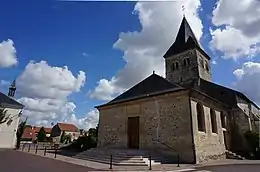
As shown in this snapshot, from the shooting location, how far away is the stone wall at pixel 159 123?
506 inches

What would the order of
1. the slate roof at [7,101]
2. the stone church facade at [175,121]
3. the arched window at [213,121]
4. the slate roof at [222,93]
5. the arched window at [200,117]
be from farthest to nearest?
the slate roof at [7,101] < the slate roof at [222,93] < the arched window at [213,121] < the arched window at [200,117] < the stone church facade at [175,121]

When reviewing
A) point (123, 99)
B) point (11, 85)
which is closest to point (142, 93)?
point (123, 99)

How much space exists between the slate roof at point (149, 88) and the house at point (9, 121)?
20811 millimetres

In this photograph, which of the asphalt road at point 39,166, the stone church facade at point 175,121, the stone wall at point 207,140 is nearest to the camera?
the asphalt road at point 39,166

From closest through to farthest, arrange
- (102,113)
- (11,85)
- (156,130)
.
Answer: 1. (156,130)
2. (102,113)
3. (11,85)

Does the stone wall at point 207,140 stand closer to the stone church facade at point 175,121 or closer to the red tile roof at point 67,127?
the stone church facade at point 175,121

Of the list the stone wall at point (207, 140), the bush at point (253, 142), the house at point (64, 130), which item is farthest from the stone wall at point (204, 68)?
the house at point (64, 130)

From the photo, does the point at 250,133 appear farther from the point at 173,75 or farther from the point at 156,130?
the point at 173,75

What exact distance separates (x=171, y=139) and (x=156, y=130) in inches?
53.2

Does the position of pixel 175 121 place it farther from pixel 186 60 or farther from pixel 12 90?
pixel 12 90

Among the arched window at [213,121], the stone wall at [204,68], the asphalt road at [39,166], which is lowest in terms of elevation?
the asphalt road at [39,166]

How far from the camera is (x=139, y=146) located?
14977mm

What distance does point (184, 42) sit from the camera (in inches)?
1241

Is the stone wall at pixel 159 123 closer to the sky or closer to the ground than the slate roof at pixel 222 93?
closer to the ground
